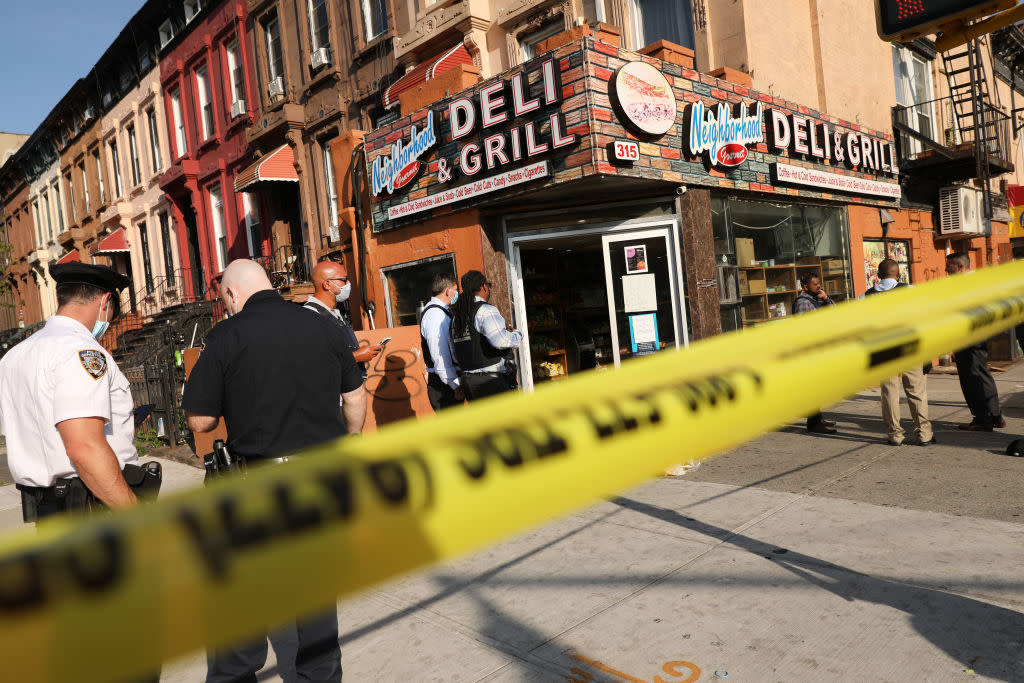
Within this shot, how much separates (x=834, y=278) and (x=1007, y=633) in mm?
10150

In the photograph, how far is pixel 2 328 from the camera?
36594mm

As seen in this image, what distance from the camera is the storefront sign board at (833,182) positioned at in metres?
10.2

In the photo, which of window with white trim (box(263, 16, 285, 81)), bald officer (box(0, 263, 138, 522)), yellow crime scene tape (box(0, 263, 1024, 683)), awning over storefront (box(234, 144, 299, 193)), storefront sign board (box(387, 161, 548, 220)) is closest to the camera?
yellow crime scene tape (box(0, 263, 1024, 683))

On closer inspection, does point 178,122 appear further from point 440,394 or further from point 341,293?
point 341,293

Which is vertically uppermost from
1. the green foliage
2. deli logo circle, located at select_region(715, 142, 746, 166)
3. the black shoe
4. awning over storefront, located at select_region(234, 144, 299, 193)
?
awning over storefront, located at select_region(234, 144, 299, 193)

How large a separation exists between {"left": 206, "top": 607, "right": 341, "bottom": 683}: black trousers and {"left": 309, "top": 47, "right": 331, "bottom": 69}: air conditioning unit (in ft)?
44.6

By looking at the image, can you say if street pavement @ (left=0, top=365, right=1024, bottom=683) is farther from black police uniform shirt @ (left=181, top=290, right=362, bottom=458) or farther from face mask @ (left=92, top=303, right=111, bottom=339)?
face mask @ (left=92, top=303, right=111, bottom=339)

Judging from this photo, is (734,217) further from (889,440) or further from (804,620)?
(804,620)

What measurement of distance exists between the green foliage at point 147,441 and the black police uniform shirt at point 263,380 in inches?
322

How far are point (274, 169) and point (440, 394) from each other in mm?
9942

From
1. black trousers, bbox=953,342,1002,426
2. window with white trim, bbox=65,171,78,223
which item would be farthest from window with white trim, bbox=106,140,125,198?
black trousers, bbox=953,342,1002,426

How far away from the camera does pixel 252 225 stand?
54.7ft

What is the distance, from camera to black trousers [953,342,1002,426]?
21.4 feet

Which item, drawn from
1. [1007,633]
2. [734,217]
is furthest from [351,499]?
[734,217]
